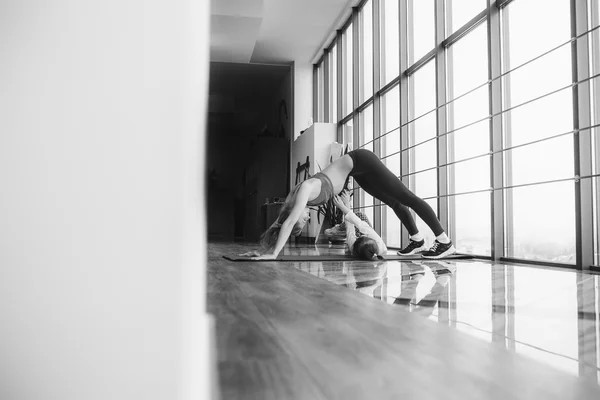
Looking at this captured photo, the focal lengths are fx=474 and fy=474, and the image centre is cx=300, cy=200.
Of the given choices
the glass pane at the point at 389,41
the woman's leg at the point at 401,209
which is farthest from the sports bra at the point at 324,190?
the glass pane at the point at 389,41

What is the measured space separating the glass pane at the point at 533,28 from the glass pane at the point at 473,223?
0.83m

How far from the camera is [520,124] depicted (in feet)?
8.61

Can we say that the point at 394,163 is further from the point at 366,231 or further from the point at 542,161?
the point at 542,161

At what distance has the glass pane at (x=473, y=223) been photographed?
290cm

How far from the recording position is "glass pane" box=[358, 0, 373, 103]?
4.93 metres

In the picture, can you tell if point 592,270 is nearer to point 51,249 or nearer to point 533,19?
point 533,19

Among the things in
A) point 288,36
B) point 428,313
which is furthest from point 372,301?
point 288,36

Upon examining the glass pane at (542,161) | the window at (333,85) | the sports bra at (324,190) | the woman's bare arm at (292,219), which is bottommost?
the woman's bare arm at (292,219)

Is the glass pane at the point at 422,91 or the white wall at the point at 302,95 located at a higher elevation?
the white wall at the point at 302,95

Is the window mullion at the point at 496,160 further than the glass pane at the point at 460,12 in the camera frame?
No

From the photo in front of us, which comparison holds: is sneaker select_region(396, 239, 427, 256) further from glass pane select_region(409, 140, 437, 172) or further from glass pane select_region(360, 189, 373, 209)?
glass pane select_region(360, 189, 373, 209)

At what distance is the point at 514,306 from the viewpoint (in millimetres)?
989

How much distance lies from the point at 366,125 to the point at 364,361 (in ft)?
15.4

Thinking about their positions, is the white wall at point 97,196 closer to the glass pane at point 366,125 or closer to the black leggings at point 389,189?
the black leggings at point 389,189
